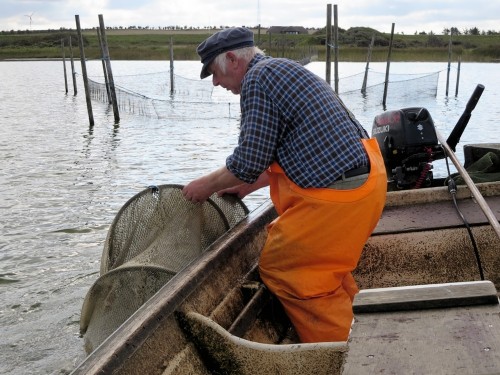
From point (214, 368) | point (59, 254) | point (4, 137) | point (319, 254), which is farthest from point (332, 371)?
point (4, 137)

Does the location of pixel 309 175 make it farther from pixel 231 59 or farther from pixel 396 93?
pixel 396 93

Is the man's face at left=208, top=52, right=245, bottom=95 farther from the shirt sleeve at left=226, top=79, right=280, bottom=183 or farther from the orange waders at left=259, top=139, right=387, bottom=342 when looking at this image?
the orange waders at left=259, top=139, right=387, bottom=342

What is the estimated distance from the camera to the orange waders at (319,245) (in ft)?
11.6

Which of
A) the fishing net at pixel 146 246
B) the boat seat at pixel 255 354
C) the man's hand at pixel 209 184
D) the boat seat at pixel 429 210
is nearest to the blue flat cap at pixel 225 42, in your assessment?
the man's hand at pixel 209 184

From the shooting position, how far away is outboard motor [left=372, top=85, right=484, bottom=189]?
5.57 m

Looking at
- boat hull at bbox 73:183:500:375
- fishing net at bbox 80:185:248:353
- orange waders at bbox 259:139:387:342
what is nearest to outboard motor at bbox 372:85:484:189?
boat hull at bbox 73:183:500:375

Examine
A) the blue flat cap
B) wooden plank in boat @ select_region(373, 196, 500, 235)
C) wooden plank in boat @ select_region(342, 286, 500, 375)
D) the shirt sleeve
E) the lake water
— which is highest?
the blue flat cap

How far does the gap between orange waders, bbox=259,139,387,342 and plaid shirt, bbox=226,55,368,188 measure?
0.11 metres

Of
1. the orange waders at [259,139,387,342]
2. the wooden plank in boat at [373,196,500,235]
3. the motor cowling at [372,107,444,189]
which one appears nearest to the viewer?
the orange waders at [259,139,387,342]

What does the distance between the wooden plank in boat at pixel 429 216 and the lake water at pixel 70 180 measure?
283cm

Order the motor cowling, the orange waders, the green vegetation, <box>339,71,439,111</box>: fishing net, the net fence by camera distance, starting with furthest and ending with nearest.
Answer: the green vegetation < <box>339,71,439,111</box>: fishing net < the net fence < the motor cowling < the orange waders

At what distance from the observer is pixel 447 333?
2.40 m

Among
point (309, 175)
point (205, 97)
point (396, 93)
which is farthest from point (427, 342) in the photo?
point (205, 97)

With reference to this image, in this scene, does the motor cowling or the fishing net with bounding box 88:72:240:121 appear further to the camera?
the fishing net with bounding box 88:72:240:121
